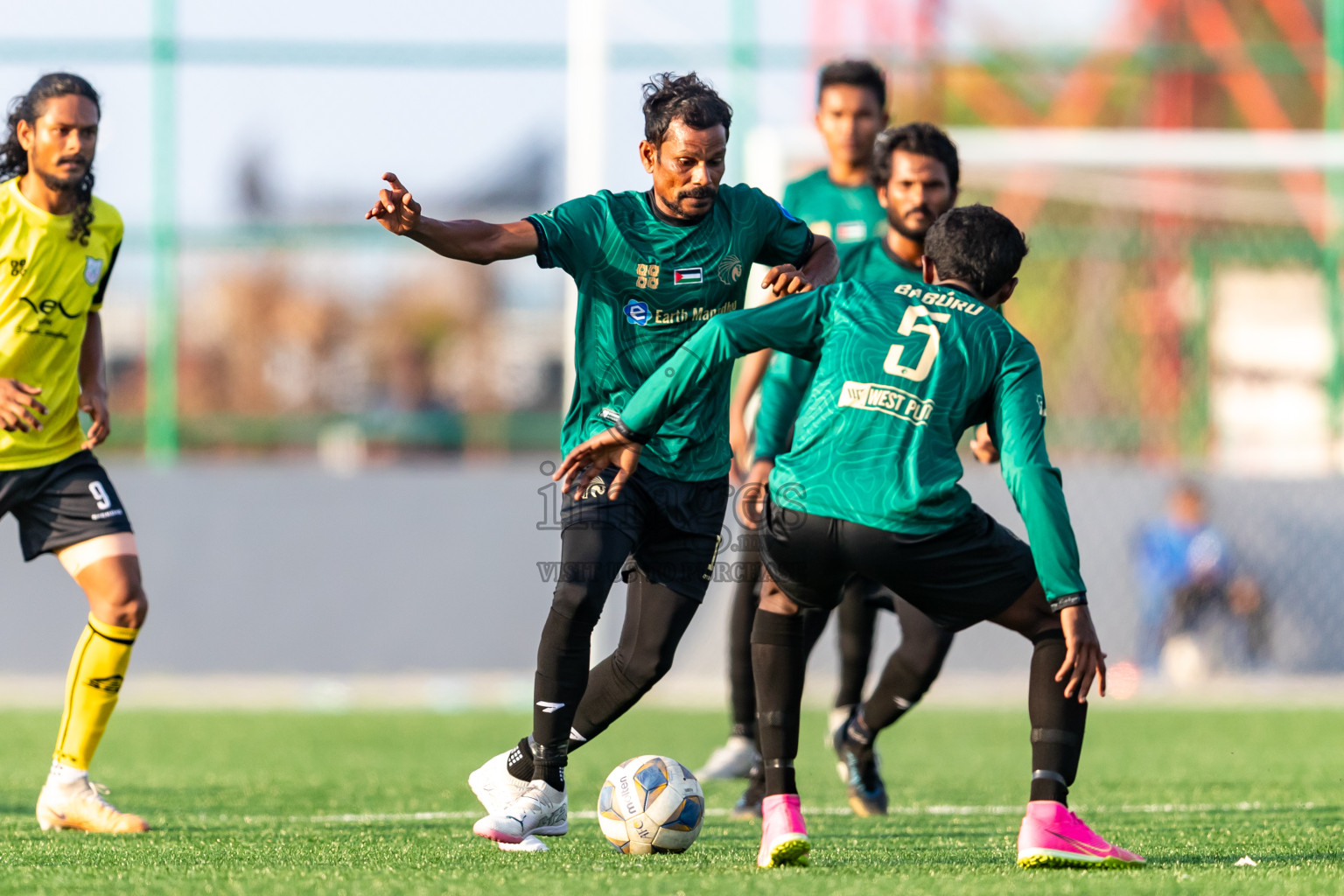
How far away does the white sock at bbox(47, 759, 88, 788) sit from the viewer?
524 cm

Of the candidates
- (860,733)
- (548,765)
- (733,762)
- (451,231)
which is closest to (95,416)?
(451,231)

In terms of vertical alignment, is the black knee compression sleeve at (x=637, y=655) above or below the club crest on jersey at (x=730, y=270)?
below

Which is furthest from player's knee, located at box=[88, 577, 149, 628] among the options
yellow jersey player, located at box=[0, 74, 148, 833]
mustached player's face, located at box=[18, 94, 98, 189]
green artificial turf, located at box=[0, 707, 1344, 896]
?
mustached player's face, located at box=[18, 94, 98, 189]

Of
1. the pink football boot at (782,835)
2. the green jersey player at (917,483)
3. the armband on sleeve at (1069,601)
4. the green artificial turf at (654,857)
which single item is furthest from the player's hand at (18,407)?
the armband on sleeve at (1069,601)

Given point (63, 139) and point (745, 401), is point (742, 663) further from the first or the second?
point (63, 139)

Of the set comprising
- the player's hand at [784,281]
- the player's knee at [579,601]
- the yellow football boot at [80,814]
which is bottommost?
the yellow football boot at [80,814]

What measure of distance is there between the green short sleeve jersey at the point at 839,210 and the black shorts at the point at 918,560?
2.17 m

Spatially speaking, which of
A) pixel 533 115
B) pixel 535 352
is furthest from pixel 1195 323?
pixel 535 352

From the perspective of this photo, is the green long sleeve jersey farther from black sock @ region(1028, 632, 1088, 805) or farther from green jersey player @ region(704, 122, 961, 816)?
green jersey player @ region(704, 122, 961, 816)

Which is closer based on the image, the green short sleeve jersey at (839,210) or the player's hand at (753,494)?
the player's hand at (753,494)

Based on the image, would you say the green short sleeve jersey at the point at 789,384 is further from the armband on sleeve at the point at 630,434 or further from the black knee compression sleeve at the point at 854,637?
the armband on sleeve at the point at 630,434

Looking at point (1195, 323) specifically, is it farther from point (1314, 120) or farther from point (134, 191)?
point (134, 191)

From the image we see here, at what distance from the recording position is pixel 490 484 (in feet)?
39.7

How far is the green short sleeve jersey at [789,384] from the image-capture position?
5836mm
